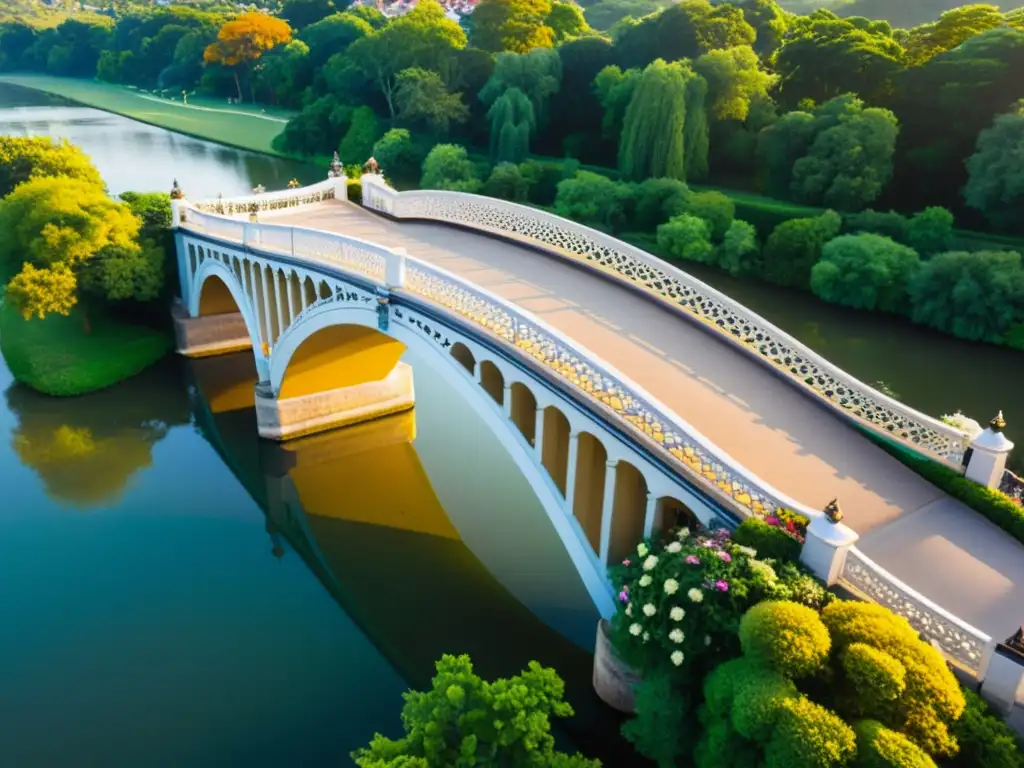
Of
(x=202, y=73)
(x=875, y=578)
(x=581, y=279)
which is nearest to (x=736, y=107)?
(x=581, y=279)

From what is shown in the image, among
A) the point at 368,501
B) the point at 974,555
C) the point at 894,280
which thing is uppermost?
the point at 974,555

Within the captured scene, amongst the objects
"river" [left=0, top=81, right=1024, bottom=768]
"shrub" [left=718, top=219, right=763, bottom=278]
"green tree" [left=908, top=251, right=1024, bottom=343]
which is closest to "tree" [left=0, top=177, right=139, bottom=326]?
"river" [left=0, top=81, right=1024, bottom=768]

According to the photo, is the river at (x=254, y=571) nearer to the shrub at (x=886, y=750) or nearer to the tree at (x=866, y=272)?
the tree at (x=866, y=272)

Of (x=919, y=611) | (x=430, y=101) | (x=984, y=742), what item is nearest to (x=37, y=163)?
(x=430, y=101)

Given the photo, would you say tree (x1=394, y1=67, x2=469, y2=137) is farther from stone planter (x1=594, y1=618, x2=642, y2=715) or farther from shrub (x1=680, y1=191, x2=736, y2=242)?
stone planter (x1=594, y1=618, x2=642, y2=715)

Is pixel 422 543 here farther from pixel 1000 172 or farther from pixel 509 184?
pixel 509 184

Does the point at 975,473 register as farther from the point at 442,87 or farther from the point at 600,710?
the point at 442,87

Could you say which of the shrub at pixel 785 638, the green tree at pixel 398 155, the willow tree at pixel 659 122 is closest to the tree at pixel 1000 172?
the willow tree at pixel 659 122
